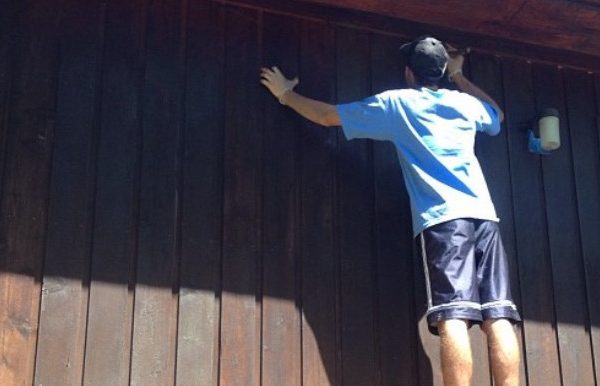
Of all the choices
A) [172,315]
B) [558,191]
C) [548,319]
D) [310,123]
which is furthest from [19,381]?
[558,191]

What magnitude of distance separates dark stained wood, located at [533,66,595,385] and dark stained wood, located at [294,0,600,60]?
251 millimetres

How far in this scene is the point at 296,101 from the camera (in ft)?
11.6

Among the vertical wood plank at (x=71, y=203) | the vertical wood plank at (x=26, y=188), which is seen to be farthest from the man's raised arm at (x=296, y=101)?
the vertical wood plank at (x=26, y=188)

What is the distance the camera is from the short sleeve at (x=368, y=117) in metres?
3.42

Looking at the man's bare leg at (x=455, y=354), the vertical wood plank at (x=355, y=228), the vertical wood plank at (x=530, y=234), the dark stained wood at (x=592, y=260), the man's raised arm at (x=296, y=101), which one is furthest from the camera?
the dark stained wood at (x=592, y=260)

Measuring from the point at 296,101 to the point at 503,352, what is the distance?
1196 millimetres

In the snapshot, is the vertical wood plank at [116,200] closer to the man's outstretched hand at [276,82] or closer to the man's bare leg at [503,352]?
the man's outstretched hand at [276,82]

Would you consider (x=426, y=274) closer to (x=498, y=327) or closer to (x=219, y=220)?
(x=498, y=327)

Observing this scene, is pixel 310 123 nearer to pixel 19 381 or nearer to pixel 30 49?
pixel 30 49

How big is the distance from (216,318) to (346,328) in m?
0.49

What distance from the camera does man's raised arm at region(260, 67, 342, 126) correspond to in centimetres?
347

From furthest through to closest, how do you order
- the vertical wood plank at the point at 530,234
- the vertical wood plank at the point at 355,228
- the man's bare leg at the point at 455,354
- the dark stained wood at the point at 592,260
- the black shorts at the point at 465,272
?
the dark stained wood at the point at 592,260 → the vertical wood plank at the point at 530,234 → the vertical wood plank at the point at 355,228 → the black shorts at the point at 465,272 → the man's bare leg at the point at 455,354

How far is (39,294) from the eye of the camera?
3045 millimetres

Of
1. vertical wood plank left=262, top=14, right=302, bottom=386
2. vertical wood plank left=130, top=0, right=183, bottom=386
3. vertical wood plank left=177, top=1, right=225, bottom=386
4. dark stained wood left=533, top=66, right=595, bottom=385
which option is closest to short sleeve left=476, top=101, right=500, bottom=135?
dark stained wood left=533, top=66, right=595, bottom=385
